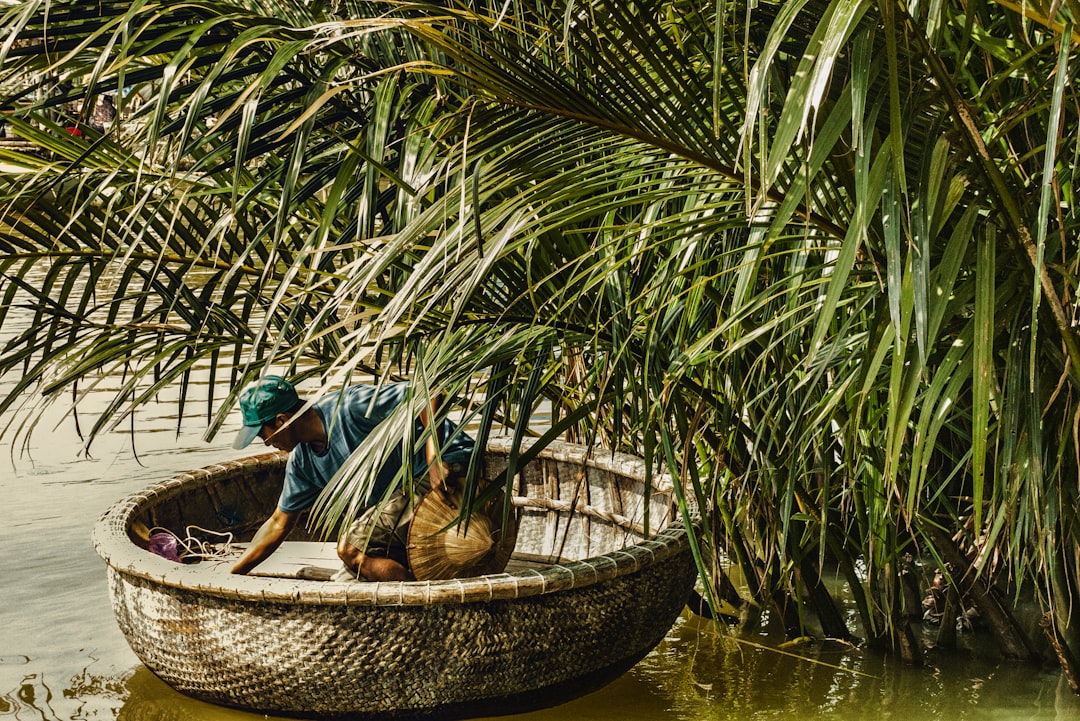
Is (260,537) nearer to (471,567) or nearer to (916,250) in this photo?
(471,567)

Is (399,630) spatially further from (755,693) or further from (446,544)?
(755,693)

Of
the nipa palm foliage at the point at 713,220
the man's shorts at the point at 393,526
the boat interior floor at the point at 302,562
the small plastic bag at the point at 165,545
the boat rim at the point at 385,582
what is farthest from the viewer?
the boat interior floor at the point at 302,562

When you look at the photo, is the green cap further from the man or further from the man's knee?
the man's knee

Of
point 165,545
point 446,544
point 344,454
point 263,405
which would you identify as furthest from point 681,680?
point 165,545

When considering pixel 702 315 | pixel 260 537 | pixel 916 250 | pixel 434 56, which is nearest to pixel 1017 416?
pixel 916 250

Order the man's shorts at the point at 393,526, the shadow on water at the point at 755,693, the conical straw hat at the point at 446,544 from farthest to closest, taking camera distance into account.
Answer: the man's shorts at the point at 393,526
the conical straw hat at the point at 446,544
the shadow on water at the point at 755,693

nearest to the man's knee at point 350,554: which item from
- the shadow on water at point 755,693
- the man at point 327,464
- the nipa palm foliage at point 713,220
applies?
the man at point 327,464

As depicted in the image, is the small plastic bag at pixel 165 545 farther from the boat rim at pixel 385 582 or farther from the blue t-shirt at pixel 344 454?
the blue t-shirt at pixel 344 454

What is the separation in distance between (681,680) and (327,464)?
103 cm

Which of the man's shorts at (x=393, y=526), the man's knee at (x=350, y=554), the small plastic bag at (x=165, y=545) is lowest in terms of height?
the small plastic bag at (x=165, y=545)

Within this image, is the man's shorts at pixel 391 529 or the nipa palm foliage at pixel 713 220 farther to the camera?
the man's shorts at pixel 391 529

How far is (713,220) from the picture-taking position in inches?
75.6

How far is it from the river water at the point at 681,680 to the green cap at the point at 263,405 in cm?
28

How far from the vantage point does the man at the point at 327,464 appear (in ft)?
9.58
